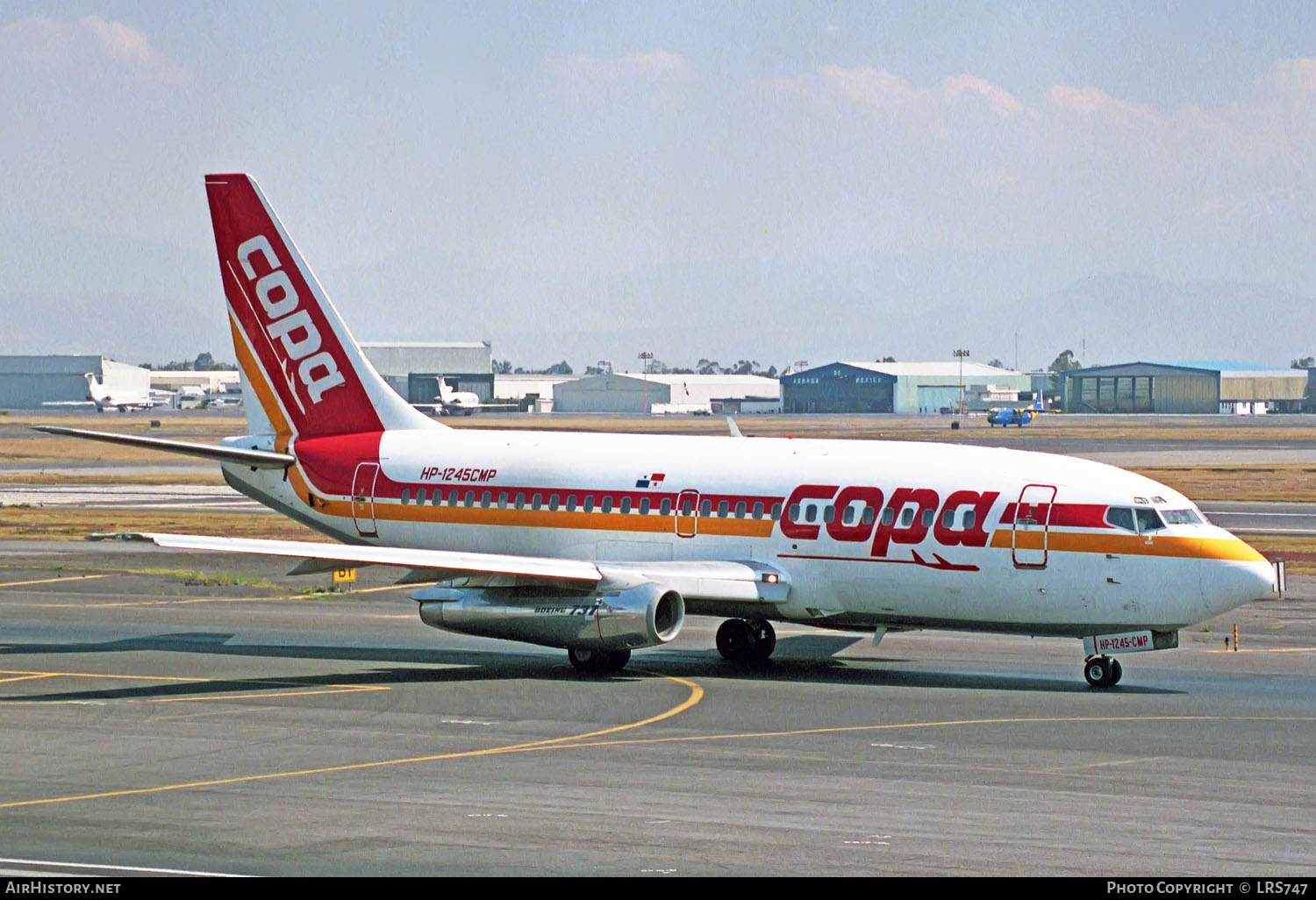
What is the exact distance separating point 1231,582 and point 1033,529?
3.64 metres

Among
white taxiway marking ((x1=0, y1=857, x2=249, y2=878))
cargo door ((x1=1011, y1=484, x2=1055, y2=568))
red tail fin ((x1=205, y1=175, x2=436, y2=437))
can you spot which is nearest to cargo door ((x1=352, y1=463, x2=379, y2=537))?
red tail fin ((x1=205, y1=175, x2=436, y2=437))

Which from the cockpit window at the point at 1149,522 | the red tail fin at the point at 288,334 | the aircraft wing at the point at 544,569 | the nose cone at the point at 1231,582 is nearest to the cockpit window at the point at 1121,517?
the cockpit window at the point at 1149,522

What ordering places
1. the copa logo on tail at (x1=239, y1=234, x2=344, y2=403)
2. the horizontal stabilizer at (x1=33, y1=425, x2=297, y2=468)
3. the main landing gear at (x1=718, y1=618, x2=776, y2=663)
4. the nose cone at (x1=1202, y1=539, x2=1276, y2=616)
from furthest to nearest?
1. the copa logo on tail at (x1=239, y1=234, x2=344, y2=403)
2. the horizontal stabilizer at (x1=33, y1=425, x2=297, y2=468)
3. the main landing gear at (x1=718, y1=618, x2=776, y2=663)
4. the nose cone at (x1=1202, y1=539, x2=1276, y2=616)

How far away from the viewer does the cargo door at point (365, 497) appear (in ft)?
136

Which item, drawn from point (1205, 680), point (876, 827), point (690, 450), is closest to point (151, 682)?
point (690, 450)

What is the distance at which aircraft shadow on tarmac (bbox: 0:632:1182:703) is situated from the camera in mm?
34031

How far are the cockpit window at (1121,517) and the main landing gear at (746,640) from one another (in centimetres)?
795

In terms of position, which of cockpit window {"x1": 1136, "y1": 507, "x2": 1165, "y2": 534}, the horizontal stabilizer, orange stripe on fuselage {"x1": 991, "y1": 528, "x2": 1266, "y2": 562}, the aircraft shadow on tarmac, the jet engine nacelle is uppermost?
the horizontal stabilizer

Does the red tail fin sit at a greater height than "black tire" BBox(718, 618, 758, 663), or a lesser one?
greater

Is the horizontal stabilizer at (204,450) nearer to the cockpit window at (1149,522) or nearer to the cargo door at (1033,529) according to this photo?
the cargo door at (1033,529)

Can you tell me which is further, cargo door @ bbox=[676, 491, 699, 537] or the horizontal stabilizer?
the horizontal stabilizer

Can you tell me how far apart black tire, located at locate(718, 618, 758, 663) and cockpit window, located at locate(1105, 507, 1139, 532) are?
829 centimetres

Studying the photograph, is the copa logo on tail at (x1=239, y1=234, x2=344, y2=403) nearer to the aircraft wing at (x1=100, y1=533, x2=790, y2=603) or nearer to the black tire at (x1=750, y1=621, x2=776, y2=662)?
the aircraft wing at (x1=100, y1=533, x2=790, y2=603)

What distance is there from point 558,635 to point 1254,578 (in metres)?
13.0
